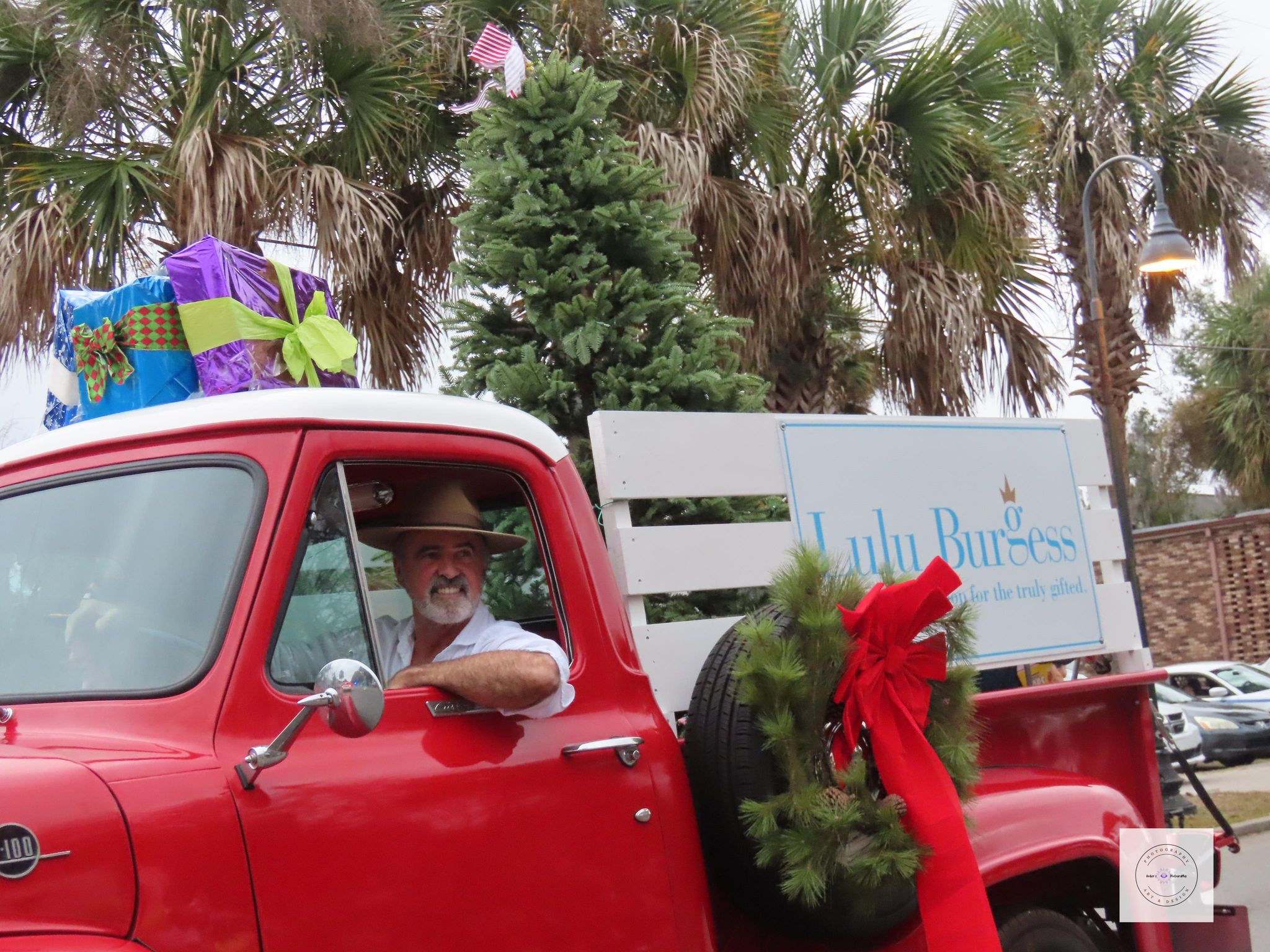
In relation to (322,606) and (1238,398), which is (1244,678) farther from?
(322,606)

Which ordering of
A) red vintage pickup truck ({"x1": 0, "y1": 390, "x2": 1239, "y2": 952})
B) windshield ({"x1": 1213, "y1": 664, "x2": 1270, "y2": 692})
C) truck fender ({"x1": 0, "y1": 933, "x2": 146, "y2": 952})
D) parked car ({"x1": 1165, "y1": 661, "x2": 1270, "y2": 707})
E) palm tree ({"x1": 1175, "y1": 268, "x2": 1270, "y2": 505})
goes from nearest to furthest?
truck fender ({"x1": 0, "y1": 933, "x2": 146, "y2": 952}) < red vintage pickup truck ({"x1": 0, "y1": 390, "x2": 1239, "y2": 952}) < parked car ({"x1": 1165, "y1": 661, "x2": 1270, "y2": 707}) < windshield ({"x1": 1213, "y1": 664, "x2": 1270, "y2": 692}) < palm tree ({"x1": 1175, "y1": 268, "x2": 1270, "y2": 505})

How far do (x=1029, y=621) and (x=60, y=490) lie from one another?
2.84m

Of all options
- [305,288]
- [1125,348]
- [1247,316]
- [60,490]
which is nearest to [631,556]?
[305,288]

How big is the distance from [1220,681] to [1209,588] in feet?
27.4

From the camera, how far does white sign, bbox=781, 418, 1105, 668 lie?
3.68m

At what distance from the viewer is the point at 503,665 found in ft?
8.43

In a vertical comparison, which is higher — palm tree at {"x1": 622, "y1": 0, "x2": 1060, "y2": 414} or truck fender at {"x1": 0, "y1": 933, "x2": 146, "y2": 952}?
palm tree at {"x1": 622, "y1": 0, "x2": 1060, "y2": 414}

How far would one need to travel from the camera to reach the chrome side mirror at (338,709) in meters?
2.08

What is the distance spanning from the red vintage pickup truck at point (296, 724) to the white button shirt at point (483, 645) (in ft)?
0.19

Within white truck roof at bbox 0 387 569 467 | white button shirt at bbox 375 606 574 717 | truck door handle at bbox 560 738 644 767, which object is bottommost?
truck door handle at bbox 560 738 644 767

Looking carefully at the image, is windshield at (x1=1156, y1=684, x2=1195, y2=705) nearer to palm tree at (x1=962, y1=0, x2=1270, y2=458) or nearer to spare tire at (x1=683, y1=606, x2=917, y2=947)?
palm tree at (x1=962, y1=0, x2=1270, y2=458)

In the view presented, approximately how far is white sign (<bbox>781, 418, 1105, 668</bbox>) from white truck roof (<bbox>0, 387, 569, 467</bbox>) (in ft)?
3.62

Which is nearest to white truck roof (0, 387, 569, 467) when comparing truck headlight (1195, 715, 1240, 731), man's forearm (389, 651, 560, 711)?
man's forearm (389, 651, 560, 711)

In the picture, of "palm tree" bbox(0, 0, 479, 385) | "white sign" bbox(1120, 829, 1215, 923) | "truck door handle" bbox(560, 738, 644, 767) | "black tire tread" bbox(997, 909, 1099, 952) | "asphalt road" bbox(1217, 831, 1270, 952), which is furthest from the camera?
"palm tree" bbox(0, 0, 479, 385)
